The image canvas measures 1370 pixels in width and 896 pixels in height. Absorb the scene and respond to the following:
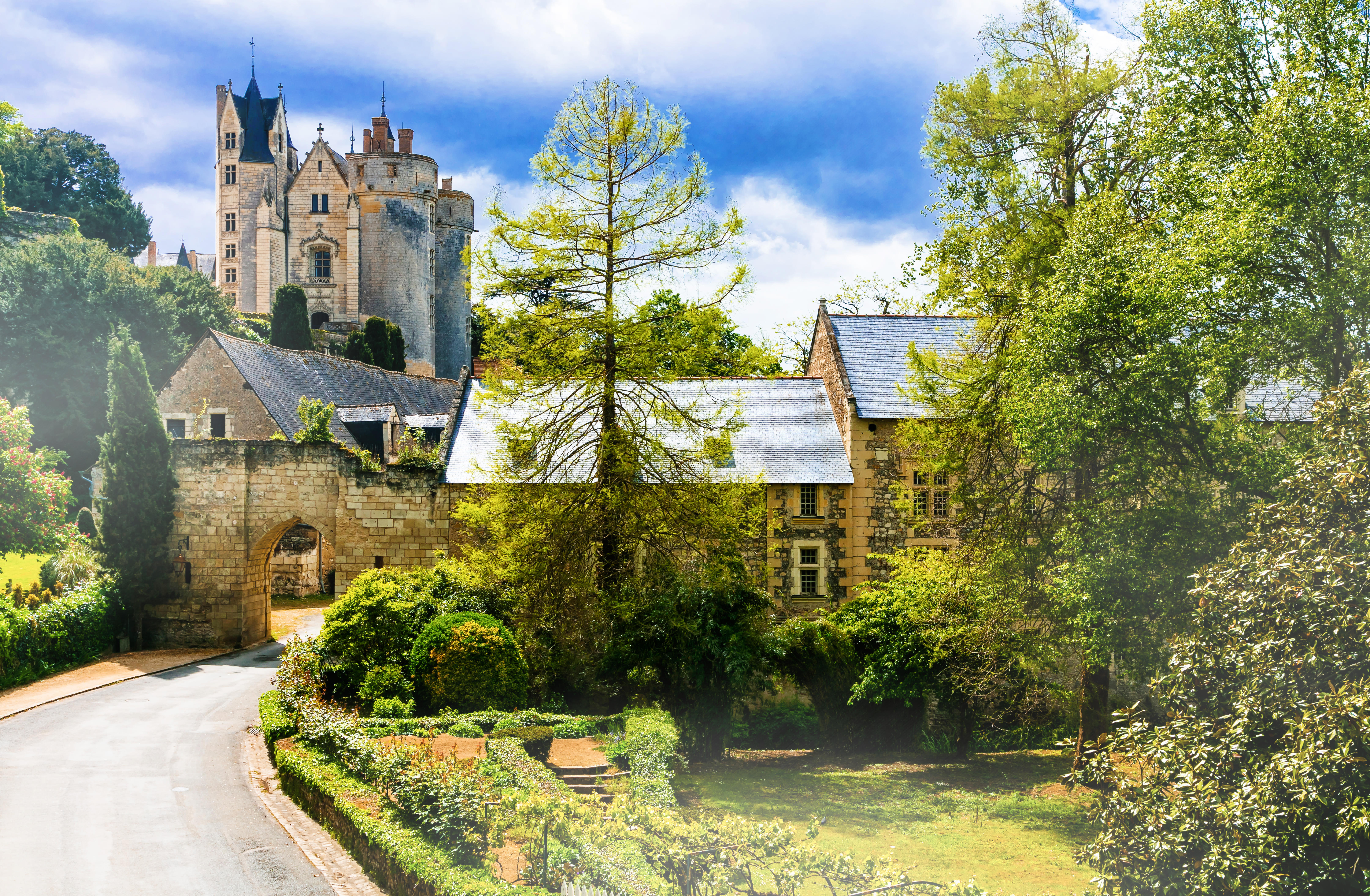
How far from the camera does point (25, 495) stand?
22562 millimetres

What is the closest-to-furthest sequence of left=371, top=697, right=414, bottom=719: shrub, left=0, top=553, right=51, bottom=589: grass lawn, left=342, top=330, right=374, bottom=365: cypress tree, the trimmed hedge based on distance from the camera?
the trimmed hedge
left=371, top=697, right=414, bottom=719: shrub
left=0, top=553, right=51, bottom=589: grass lawn
left=342, top=330, right=374, bottom=365: cypress tree

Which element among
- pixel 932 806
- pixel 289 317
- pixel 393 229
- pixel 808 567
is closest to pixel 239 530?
pixel 808 567

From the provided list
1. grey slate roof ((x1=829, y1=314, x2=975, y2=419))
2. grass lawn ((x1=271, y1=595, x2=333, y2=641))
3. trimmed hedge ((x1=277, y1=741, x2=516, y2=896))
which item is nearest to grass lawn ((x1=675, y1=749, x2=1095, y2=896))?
trimmed hedge ((x1=277, y1=741, x2=516, y2=896))

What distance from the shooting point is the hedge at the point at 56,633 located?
2038 cm

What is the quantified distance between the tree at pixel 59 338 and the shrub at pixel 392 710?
1218 inches

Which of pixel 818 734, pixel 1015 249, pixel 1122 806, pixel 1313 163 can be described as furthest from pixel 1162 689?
pixel 818 734

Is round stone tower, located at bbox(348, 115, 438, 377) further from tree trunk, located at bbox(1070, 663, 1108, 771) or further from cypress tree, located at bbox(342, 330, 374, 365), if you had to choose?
tree trunk, located at bbox(1070, 663, 1108, 771)

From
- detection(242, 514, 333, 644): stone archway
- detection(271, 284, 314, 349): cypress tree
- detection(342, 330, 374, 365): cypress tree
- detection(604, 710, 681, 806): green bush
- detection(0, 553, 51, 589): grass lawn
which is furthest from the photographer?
detection(342, 330, 374, 365): cypress tree

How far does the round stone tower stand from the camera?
66.2 metres

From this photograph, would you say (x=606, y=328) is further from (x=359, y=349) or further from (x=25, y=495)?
(x=359, y=349)

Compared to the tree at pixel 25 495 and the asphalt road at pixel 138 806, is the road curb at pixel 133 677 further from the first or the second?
the tree at pixel 25 495

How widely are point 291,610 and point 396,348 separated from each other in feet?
101

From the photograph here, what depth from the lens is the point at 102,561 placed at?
25.4 m

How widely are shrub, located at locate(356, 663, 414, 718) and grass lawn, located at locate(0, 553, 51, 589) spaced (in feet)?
50.1
